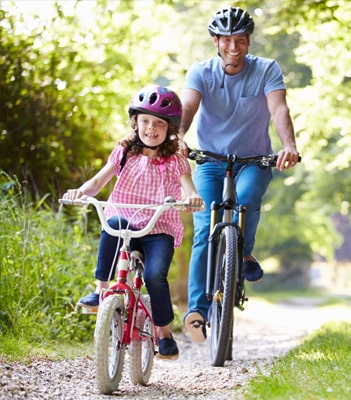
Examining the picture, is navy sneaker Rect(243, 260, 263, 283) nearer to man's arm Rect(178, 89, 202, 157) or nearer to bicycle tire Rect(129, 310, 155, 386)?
man's arm Rect(178, 89, 202, 157)

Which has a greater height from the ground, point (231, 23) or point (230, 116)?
point (231, 23)

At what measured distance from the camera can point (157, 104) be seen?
4.92 m

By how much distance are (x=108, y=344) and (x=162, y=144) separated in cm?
131

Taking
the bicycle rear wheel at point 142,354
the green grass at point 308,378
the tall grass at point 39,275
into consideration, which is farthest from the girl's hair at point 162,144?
the tall grass at point 39,275

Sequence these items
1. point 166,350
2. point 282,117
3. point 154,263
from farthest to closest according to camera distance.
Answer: point 282,117
point 166,350
point 154,263

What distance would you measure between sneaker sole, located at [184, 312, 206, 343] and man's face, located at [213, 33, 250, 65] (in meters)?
1.70

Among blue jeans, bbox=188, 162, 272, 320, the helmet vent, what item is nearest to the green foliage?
blue jeans, bbox=188, 162, 272, 320

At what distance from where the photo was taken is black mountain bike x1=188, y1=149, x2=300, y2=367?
5.37m

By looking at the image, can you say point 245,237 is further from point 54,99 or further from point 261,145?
point 54,99

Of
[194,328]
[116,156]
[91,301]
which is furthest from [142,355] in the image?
[116,156]

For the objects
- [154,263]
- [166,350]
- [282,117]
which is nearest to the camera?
[154,263]

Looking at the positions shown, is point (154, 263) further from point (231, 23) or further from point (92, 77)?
point (92, 77)

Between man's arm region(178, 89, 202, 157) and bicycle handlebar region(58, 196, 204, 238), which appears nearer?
bicycle handlebar region(58, 196, 204, 238)

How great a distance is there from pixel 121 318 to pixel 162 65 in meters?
7.51
